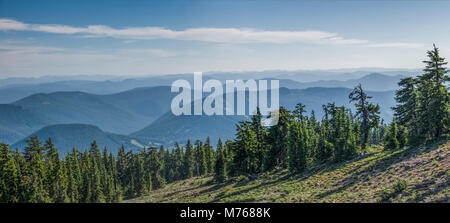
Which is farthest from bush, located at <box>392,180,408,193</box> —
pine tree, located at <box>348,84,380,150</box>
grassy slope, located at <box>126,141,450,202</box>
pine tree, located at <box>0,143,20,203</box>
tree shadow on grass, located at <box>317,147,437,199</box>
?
pine tree, located at <box>0,143,20,203</box>

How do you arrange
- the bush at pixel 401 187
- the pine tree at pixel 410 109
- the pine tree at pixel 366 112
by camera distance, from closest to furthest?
the bush at pixel 401 187
the pine tree at pixel 410 109
the pine tree at pixel 366 112

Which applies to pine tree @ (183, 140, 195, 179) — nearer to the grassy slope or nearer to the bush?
the grassy slope

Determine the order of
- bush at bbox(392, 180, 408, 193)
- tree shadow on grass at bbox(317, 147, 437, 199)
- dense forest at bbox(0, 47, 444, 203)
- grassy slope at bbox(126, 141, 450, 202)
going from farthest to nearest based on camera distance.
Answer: dense forest at bbox(0, 47, 444, 203) < tree shadow on grass at bbox(317, 147, 437, 199) < bush at bbox(392, 180, 408, 193) < grassy slope at bbox(126, 141, 450, 202)

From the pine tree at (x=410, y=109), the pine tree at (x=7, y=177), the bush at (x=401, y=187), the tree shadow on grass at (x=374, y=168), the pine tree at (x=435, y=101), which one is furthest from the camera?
the pine tree at (x=7, y=177)

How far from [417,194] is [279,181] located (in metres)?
25.1

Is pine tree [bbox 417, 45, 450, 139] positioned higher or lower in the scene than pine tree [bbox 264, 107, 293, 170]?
higher

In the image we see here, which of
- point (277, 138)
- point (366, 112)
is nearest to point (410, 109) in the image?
point (366, 112)

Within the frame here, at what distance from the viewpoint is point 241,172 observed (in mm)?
59656

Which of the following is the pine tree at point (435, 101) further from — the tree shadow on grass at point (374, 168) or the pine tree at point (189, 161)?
the pine tree at point (189, 161)

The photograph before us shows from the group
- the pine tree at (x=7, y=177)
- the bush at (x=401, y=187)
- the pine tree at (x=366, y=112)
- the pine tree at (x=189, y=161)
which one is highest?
the pine tree at (x=366, y=112)

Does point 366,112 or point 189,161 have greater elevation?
point 366,112

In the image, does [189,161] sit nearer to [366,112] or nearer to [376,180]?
[366,112]

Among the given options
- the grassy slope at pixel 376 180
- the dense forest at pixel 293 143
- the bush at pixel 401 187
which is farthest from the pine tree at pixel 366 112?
the bush at pixel 401 187

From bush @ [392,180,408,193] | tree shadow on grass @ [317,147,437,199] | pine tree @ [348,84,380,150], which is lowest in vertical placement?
tree shadow on grass @ [317,147,437,199]
